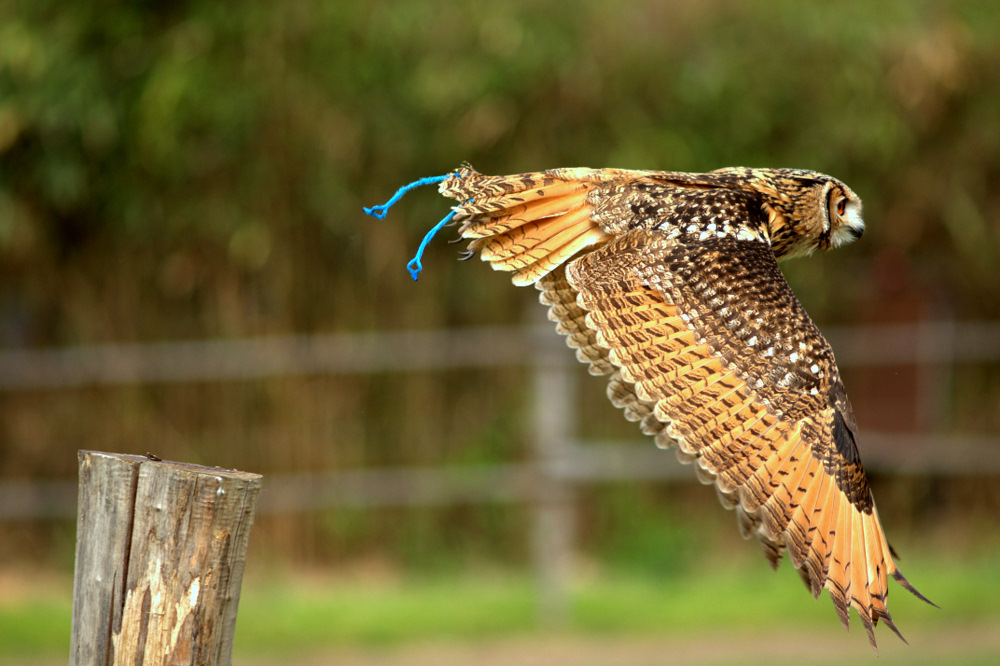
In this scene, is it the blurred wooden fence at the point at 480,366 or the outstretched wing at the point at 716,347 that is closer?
the outstretched wing at the point at 716,347

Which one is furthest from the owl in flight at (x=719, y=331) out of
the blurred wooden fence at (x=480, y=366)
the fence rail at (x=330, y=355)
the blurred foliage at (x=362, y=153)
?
the blurred foliage at (x=362, y=153)

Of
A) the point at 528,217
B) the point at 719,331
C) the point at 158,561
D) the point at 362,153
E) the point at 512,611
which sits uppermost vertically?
the point at 362,153

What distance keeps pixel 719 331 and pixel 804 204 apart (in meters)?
0.51

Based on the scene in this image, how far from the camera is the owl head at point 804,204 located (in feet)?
9.85

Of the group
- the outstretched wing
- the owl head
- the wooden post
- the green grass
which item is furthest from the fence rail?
the wooden post

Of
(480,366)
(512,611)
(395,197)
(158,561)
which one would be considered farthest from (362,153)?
(158,561)

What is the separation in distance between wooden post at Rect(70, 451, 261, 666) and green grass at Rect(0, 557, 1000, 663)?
3362 millimetres

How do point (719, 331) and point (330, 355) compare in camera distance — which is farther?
point (330, 355)

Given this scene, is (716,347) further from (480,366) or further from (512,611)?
(480,366)

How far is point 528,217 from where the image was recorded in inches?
112

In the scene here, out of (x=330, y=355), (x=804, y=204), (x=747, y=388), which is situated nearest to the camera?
(x=747, y=388)

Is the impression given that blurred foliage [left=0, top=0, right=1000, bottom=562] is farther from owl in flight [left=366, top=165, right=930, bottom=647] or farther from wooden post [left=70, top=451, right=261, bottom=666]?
wooden post [left=70, top=451, right=261, bottom=666]

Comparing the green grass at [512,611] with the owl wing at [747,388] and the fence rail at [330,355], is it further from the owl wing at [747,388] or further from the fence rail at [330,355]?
the owl wing at [747,388]

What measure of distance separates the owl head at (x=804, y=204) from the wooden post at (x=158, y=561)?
1505mm
